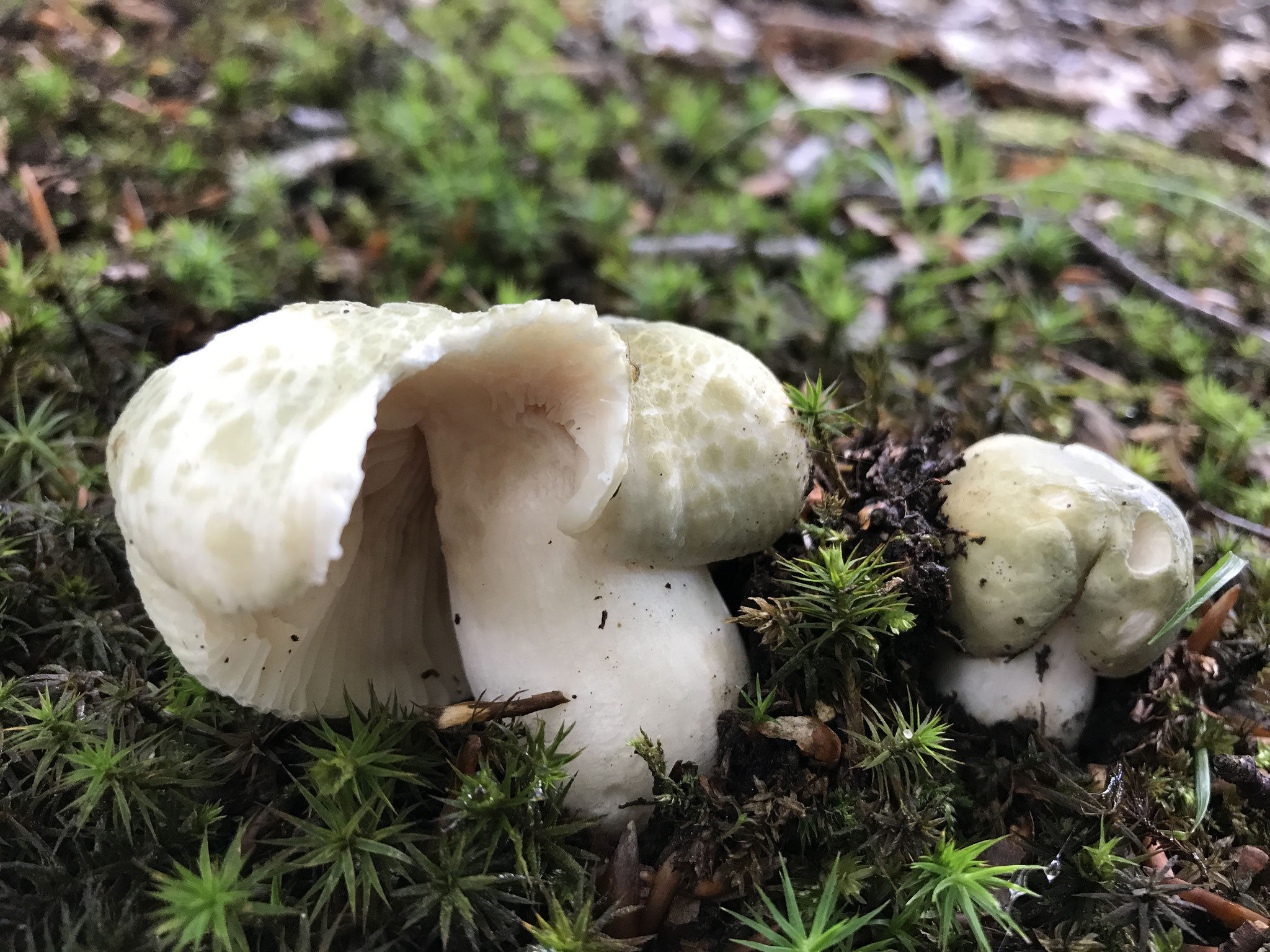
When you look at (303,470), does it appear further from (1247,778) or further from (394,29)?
(394,29)

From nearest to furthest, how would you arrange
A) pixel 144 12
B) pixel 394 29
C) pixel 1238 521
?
pixel 1238 521
pixel 144 12
pixel 394 29

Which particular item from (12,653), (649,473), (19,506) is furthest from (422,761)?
(19,506)

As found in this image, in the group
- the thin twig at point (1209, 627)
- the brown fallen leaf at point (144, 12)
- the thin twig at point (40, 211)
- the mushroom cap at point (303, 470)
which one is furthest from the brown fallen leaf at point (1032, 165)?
the brown fallen leaf at point (144, 12)

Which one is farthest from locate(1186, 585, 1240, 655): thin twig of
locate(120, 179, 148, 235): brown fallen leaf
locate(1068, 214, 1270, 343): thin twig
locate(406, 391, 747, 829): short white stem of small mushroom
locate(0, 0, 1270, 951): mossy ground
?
locate(120, 179, 148, 235): brown fallen leaf

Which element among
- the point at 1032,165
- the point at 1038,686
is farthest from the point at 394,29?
the point at 1038,686

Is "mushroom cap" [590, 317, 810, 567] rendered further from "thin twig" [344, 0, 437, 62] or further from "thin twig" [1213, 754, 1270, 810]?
"thin twig" [344, 0, 437, 62]
